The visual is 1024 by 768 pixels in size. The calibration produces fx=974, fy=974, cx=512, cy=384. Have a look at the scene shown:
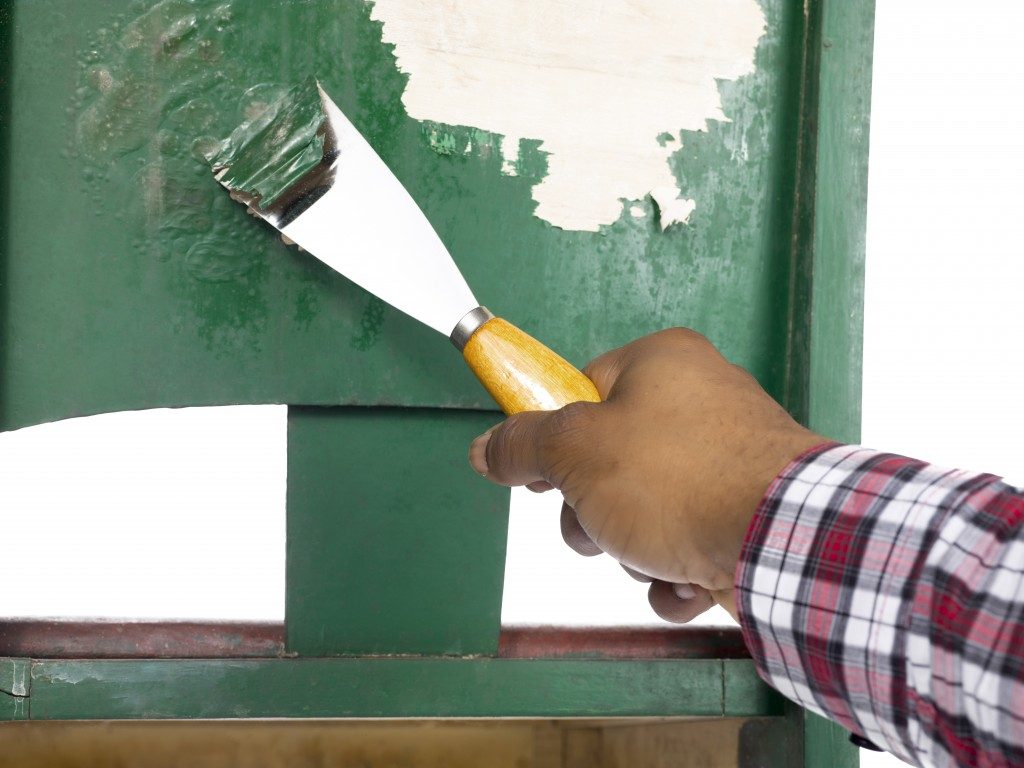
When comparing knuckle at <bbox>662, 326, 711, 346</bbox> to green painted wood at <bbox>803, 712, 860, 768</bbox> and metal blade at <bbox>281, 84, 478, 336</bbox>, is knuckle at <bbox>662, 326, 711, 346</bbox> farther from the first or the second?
green painted wood at <bbox>803, 712, 860, 768</bbox>

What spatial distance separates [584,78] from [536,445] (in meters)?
0.42

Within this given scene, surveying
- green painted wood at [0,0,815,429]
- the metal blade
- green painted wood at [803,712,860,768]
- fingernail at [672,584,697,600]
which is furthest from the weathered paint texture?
green painted wood at [803,712,860,768]

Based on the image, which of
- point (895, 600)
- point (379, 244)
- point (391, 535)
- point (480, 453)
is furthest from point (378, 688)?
point (895, 600)

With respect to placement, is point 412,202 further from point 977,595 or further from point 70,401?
point 977,595

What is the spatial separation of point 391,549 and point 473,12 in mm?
495

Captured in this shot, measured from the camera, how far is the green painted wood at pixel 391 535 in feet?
2.90

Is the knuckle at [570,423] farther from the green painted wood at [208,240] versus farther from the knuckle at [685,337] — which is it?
the green painted wood at [208,240]

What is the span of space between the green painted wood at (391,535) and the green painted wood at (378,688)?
0.03 meters

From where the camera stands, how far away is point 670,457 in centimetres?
58

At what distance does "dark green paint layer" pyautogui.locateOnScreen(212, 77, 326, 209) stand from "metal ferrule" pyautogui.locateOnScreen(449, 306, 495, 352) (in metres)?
0.18

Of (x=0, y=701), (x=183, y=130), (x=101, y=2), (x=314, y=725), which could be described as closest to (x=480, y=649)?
(x=314, y=725)

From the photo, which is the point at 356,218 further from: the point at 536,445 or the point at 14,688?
the point at 14,688

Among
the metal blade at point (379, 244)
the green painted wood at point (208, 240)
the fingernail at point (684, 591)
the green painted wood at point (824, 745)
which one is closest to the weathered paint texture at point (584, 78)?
the green painted wood at point (208, 240)

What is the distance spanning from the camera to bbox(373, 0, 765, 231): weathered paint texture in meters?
0.87
